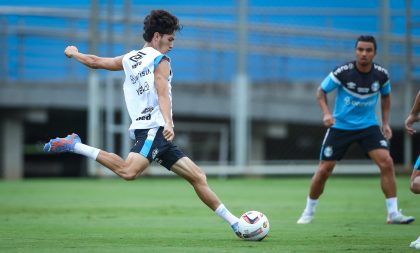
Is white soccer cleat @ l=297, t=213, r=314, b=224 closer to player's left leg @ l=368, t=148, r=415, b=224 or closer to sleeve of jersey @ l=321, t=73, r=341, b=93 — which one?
player's left leg @ l=368, t=148, r=415, b=224

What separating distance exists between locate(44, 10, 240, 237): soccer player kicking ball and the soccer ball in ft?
0.29

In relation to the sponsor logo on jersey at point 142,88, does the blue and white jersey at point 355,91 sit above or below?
below

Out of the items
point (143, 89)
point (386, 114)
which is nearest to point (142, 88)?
point (143, 89)

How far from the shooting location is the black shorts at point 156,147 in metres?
8.71

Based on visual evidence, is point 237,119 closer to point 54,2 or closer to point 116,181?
point 116,181

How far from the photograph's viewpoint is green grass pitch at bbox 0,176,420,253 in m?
8.24

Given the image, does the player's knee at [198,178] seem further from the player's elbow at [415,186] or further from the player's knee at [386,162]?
the player's knee at [386,162]

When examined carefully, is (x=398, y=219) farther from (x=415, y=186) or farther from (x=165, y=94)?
(x=165, y=94)

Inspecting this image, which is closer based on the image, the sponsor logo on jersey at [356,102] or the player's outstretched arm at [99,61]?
the player's outstretched arm at [99,61]

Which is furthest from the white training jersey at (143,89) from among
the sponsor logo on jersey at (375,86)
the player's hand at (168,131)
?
the sponsor logo on jersey at (375,86)

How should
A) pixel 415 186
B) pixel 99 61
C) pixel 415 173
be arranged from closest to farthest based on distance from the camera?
pixel 415 186 < pixel 415 173 < pixel 99 61

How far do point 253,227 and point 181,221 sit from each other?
2739mm

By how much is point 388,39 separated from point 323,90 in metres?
13.2

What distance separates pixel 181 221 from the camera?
445 inches
